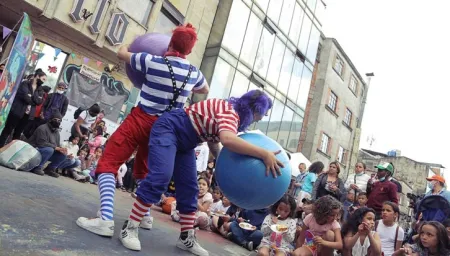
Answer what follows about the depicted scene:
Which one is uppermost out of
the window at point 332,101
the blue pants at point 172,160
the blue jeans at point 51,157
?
the window at point 332,101

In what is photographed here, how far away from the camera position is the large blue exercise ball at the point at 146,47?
3.15m

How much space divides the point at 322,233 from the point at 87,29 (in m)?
9.27

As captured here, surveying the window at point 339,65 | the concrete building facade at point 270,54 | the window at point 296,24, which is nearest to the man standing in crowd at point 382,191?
the concrete building facade at point 270,54

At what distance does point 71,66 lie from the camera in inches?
412

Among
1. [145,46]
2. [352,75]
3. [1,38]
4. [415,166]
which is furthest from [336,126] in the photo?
[145,46]

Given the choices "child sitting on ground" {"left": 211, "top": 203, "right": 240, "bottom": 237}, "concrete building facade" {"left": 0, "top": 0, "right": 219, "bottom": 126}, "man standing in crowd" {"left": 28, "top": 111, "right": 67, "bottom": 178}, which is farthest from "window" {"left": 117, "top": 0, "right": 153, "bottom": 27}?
"child sitting on ground" {"left": 211, "top": 203, "right": 240, "bottom": 237}

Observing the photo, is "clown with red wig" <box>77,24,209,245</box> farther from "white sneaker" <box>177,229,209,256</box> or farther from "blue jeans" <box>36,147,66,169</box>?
"blue jeans" <box>36,147,66,169</box>

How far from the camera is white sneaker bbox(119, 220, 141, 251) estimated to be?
2.36 metres

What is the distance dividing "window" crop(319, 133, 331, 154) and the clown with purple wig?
67.8ft

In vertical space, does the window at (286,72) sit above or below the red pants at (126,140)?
above

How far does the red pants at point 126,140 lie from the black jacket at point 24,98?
4.70 meters

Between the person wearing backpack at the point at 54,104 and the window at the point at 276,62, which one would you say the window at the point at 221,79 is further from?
the person wearing backpack at the point at 54,104

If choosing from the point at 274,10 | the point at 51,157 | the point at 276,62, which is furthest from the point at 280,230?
the point at 274,10

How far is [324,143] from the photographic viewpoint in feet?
75.8
